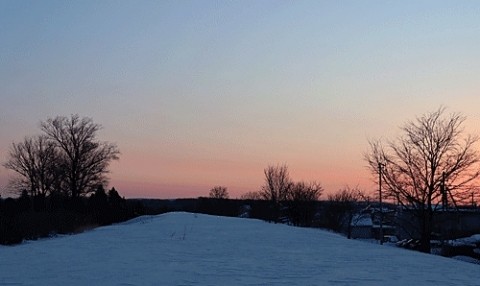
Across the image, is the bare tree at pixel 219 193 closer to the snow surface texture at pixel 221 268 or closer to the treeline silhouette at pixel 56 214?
the treeline silhouette at pixel 56 214

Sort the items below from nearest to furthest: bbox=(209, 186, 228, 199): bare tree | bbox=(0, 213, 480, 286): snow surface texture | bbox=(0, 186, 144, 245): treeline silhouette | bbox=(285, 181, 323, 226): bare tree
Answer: bbox=(0, 213, 480, 286): snow surface texture < bbox=(0, 186, 144, 245): treeline silhouette < bbox=(285, 181, 323, 226): bare tree < bbox=(209, 186, 228, 199): bare tree

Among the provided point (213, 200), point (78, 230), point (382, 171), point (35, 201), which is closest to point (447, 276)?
point (382, 171)

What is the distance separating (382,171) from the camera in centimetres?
4241

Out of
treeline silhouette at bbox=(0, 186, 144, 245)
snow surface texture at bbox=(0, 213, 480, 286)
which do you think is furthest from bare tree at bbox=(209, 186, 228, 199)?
snow surface texture at bbox=(0, 213, 480, 286)

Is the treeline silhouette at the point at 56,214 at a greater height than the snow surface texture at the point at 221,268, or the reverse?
the treeline silhouette at the point at 56,214

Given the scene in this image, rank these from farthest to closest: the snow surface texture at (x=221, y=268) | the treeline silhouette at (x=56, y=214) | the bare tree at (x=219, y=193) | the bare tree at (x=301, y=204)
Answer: the bare tree at (x=219, y=193), the bare tree at (x=301, y=204), the treeline silhouette at (x=56, y=214), the snow surface texture at (x=221, y=268)

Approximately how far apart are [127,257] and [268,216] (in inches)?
2114

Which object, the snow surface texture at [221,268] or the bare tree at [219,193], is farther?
the bare tree at [219,193]

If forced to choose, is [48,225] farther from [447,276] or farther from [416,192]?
[447,276]

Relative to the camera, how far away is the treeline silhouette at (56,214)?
35447 mm

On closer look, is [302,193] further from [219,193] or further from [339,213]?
[219,193]

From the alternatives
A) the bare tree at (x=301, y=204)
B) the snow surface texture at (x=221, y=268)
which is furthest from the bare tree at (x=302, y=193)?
the snow surface texture at (x=221, y=268)

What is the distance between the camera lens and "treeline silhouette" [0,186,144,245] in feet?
116

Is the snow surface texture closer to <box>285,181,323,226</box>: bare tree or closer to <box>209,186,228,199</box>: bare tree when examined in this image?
<box>285,181,323,226</box>: bare tree
